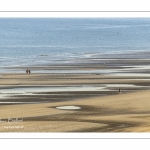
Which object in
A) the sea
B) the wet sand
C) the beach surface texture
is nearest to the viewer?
the wet sand

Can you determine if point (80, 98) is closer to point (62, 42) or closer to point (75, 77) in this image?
point (75, 77)

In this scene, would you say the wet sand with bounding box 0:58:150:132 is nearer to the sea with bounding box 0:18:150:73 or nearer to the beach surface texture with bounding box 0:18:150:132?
→ the beach surface texture with bounding box 0:18:150:132

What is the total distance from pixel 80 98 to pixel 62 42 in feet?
40.0

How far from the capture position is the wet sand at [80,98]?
58.0 ft

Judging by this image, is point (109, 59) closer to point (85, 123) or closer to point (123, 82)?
point (123, 82)

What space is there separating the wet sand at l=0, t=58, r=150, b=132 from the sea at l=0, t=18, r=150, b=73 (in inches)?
58.4

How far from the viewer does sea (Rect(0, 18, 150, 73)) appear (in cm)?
2861

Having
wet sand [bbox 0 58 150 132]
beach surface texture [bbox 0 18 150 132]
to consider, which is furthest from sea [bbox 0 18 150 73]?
wet sand [bbox 0 58 150 132]

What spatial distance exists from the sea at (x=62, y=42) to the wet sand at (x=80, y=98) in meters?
1.48

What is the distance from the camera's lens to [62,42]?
33.1 meters

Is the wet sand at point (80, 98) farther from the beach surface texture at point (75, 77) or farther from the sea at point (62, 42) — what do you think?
the sea at point (62, 42)

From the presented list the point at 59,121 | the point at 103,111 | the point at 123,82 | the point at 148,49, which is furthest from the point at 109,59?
the point at 59,121

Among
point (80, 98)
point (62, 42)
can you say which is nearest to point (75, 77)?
point (80, 98)
